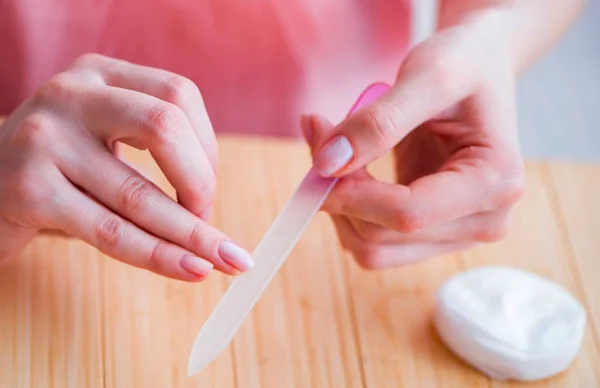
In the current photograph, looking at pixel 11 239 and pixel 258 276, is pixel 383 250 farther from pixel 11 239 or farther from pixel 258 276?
pixel 11 239

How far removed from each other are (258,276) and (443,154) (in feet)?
0.79

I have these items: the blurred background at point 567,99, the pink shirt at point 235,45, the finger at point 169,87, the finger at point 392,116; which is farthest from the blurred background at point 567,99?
the finger at point 169,87

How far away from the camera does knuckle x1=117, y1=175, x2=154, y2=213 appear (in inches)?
26.0

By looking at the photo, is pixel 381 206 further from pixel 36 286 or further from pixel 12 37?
pixel 12 37

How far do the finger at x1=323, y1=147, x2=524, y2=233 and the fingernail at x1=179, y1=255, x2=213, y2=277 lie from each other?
120 millimetres

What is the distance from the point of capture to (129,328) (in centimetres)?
73

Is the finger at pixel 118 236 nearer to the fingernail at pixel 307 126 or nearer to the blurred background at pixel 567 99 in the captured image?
the fingernail at pixel 307 126

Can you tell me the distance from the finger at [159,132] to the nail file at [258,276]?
6cm

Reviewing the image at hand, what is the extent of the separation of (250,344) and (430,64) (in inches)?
10.6

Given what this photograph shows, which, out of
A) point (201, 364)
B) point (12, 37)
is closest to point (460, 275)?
point (201, 364)

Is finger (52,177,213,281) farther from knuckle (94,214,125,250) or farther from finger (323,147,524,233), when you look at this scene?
finger (323,147,524,233)

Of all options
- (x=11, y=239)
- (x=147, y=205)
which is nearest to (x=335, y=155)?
(x=147, y=205)

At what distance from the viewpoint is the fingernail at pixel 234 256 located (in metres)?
0.66

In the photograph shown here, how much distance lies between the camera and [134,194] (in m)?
0.66
